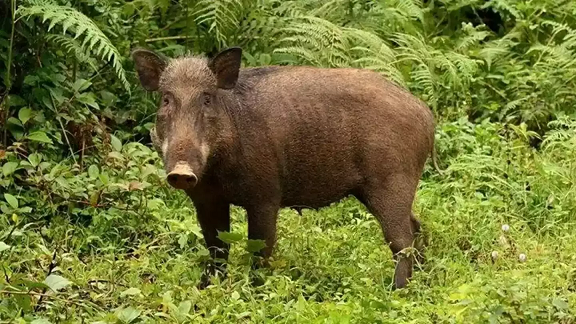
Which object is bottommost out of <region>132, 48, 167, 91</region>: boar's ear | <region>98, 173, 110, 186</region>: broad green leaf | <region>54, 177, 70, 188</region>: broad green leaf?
<region>98, 173, 110, 186</region>: broad green leaf

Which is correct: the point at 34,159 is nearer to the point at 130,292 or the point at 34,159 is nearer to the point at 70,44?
the point at 70,44

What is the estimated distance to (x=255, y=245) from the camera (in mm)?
6055

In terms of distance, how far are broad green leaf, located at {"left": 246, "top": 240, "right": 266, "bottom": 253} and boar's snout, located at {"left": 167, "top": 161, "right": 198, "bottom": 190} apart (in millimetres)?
483

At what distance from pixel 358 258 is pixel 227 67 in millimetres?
1474

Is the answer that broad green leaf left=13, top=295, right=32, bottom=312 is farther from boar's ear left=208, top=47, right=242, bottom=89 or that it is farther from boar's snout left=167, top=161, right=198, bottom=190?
boar's ear left=208, top=47, right=242, bottom=89

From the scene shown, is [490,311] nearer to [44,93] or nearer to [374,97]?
[374,97]

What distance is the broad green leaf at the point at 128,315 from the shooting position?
5.25 m

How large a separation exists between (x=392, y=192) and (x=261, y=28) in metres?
2.86

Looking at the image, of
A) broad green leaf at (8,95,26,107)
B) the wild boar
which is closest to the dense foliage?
broad green leaf at (8,95,26,107)

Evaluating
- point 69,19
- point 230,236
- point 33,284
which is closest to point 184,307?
point 230,236

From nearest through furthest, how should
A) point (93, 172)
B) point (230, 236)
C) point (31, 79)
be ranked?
point (230, 236) < point (93, 172) < point (31, 79)

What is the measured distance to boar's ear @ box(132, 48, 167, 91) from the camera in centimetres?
625

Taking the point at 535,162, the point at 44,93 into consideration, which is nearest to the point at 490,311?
the point at 535,162

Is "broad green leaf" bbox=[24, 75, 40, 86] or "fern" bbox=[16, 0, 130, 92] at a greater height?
"fern" bbox=[16, 0, 130, 92]
